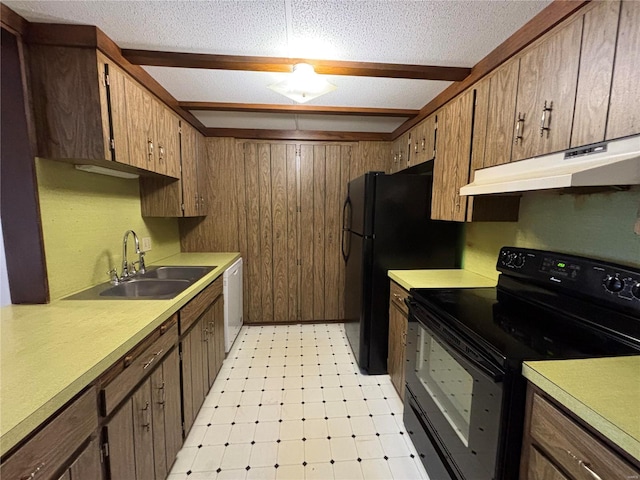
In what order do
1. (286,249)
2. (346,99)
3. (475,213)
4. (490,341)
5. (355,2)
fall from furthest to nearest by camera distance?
(286,249)
(346,99)
(475,213)
(355,2)
(490,341)

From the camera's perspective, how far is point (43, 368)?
0.84 metres

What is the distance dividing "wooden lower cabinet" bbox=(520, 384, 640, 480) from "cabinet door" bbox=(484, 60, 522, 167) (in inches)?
45.1

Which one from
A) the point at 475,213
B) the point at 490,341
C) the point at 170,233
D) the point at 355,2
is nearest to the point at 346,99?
the point at 355,2

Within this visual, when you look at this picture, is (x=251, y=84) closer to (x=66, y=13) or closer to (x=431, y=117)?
(x=66, y=13)

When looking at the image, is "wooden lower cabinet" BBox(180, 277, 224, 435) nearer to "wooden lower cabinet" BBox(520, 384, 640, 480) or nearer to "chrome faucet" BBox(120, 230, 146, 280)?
"chrome faucet" BBox(120, 230, 146, 280)

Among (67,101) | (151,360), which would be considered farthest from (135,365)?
(67,101)

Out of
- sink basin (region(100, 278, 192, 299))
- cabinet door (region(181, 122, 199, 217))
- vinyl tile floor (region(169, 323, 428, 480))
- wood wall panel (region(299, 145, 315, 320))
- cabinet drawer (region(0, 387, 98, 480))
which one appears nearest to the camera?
cabinet drawer (region(0, 387, 98, 480))

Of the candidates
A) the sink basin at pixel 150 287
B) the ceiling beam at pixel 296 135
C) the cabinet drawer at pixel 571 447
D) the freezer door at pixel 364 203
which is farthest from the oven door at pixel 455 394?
the ceiling beam at pixel 296 135

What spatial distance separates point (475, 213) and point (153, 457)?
2109 mm

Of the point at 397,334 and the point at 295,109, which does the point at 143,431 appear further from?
the point at 295,109

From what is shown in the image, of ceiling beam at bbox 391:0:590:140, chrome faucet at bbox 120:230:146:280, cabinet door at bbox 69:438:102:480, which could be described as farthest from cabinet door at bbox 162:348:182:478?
ceiling beam at bbox 391:0:590:140

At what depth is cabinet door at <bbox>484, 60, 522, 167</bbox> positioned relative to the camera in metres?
1.41

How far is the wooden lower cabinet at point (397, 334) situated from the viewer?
6.34ft

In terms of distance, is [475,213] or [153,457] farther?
[475,213]
